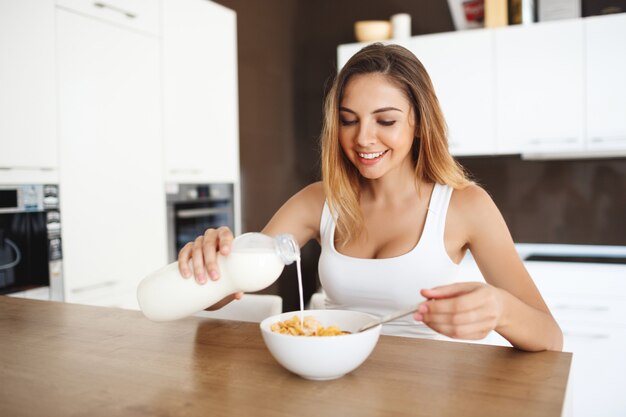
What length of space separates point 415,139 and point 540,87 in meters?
1.63

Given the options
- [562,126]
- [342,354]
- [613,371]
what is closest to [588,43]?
[562,126]

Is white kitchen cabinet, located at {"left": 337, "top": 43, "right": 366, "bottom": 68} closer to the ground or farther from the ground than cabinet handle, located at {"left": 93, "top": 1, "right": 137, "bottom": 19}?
farther from the ground

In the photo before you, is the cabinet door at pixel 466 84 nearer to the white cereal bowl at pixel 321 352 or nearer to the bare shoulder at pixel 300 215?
the bare shoulder at pixel 300 215

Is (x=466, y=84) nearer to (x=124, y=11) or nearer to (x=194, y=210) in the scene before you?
(x=194, y=210)

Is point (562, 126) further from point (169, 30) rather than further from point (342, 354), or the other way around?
point (342, 354)

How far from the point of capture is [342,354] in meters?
0.71

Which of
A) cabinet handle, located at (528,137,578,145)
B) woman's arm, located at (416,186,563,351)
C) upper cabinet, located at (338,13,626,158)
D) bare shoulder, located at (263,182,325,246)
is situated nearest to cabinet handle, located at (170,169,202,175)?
bare shoulder, located at (263,182,325,246)

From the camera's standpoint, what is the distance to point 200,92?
8.63 feet

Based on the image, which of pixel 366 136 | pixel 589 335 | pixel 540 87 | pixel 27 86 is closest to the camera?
pixel 366 136

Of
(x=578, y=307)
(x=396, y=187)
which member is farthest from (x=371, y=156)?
(x=578, y=307)

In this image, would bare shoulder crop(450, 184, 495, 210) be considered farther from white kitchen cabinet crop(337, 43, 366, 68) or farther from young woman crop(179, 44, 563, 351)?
white kitchen cabinet crop(337, 43, 366, 68)

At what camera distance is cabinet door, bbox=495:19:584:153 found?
2.72 metres

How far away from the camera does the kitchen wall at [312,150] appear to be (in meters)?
3.01

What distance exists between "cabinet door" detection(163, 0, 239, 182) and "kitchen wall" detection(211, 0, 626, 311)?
25cm
